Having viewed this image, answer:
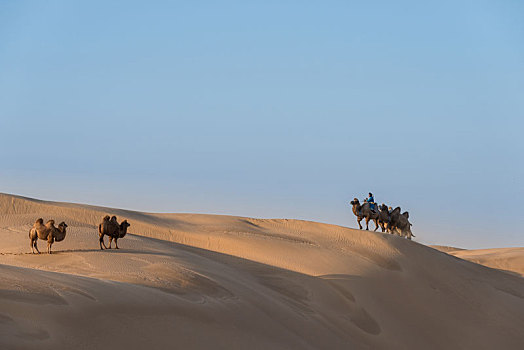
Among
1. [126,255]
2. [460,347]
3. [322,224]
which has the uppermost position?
[322,224]

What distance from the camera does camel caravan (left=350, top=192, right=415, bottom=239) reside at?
2423cm

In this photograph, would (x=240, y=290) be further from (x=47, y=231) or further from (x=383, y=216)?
(x=383, y=216)

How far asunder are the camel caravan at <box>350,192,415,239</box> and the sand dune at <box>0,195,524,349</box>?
48.0 inches

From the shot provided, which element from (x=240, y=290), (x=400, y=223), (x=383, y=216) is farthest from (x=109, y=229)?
(x=400, y=223)

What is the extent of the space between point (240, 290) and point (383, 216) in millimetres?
13716

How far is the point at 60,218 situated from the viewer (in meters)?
20.6

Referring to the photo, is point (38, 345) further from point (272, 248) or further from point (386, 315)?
point (272, 248)

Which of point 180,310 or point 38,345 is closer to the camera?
point 38,345

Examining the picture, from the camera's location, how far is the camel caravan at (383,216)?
24234mm

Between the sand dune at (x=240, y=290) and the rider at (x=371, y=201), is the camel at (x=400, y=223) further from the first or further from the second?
the sand dune at (x=240, y=290)

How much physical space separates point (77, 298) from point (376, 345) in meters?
6.69

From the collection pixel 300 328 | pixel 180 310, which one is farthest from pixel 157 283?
pixel 300 328

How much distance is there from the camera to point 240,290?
13.0 m

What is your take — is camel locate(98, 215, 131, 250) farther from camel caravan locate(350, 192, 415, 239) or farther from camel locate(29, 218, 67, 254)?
camel caravan locate(350, 192, 415, 239)
